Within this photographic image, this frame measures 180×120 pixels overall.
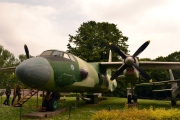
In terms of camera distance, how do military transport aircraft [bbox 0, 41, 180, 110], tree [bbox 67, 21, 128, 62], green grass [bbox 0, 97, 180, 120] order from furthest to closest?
tree [bbox 67, 21, 128, 62] → green grass [bbox 0, 97, 180, 120] → military transport aircraft [bbox 0, 41, 180, 110]

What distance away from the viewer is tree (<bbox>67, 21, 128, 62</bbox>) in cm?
3400

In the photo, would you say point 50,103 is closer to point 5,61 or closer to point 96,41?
point 96,41

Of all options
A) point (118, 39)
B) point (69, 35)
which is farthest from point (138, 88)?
point (69, 35)

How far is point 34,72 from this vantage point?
31.1 feet

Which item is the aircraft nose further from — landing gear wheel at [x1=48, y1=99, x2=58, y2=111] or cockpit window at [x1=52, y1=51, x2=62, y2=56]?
landing gear wheel at [x1=48, y1=99, x2=58, y2=111]

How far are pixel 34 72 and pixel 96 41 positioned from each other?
87.3 ft

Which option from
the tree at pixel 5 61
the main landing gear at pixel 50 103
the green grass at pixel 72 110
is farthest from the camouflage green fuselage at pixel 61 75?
the tree at pixel 5 61

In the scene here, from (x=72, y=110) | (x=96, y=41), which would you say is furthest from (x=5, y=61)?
(x=72, y=110)

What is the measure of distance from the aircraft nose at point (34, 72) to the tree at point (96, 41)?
75.6ft

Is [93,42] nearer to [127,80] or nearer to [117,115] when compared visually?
[127,80]

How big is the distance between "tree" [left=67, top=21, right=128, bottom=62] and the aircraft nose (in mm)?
23057

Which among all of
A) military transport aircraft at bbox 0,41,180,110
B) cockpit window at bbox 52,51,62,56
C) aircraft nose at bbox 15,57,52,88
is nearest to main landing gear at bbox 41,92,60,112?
military transport aircraft at bbox 0,41,180,110

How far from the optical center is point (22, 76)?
9.42 meters

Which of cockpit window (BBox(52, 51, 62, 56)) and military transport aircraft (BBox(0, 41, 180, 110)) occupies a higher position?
cockpit window (BBox(52, 51, 62, 56))
